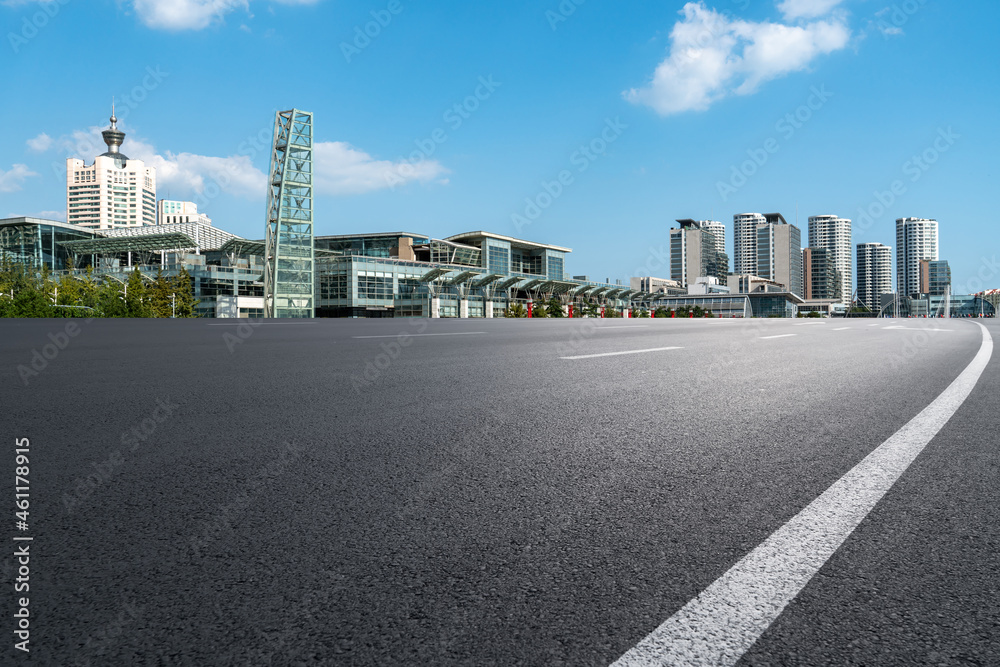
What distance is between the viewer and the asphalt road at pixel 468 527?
4.76ft

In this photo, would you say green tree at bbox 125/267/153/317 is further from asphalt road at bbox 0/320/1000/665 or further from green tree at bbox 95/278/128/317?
asphalt road at bbox 0/320/1000/665

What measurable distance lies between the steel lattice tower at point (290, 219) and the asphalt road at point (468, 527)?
194 feet

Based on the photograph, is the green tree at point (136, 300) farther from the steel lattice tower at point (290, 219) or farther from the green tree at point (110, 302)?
the steel lattice tower at point (290, 219)

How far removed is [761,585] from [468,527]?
2.82 ft

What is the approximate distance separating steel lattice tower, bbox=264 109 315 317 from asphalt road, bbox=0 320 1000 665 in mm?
59074

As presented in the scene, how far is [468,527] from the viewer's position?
2105 mm

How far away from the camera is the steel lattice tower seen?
6084 cm
